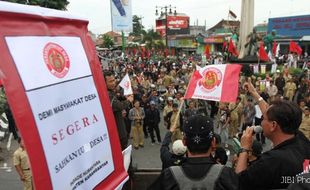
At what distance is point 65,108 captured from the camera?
5.50 ft

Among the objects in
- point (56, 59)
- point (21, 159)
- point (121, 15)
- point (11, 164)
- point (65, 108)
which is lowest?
point (11, 164)

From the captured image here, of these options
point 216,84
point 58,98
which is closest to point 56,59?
point 58,98

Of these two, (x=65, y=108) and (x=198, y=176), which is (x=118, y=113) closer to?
(x=198, y=176)

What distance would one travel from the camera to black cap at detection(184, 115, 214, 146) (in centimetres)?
215

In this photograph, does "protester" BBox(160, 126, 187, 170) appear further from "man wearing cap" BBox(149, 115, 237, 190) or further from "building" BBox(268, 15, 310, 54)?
"building" BBox(268, 15, 310, 54)

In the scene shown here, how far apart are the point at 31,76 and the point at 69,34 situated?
1.42 ft

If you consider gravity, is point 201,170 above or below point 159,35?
above

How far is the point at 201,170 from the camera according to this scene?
207 centimetres

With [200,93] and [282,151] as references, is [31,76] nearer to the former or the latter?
[282,151]

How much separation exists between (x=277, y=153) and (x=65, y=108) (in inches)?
54.7

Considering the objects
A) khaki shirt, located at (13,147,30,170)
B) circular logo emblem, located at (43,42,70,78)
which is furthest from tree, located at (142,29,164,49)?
circular logo emblem, located at (43,42,70,78)

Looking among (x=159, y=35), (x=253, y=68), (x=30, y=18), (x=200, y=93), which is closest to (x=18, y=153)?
(x=200, y=93)

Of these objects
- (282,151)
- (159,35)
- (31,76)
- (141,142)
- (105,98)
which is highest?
(31,76)

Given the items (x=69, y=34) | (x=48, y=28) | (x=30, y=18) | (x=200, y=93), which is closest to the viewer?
(x=30, y=18)
